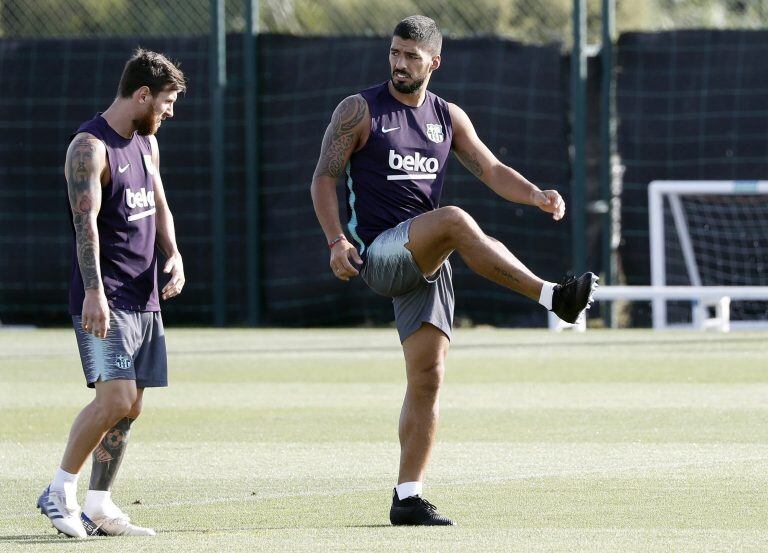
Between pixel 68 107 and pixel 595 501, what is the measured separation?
14041 millimetres

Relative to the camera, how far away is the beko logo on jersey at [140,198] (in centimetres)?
657

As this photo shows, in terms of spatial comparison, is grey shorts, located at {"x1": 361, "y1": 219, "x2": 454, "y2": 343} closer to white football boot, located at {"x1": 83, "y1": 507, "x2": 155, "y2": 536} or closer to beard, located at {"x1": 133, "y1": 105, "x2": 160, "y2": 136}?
beard, located at {"x1": 133, "y1": 105, "x2": 160, "y2": 136}

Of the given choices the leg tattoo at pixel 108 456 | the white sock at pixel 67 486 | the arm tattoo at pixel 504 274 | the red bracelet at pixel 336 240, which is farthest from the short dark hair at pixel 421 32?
the white sock at pixel 67 486

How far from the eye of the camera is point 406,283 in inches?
260

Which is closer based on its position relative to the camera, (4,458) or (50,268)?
(4,458)

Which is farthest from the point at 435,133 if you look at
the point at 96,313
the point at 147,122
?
the point at 96,313

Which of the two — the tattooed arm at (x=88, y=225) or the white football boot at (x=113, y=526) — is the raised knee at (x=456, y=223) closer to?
the tattooed arm at (x=88, y=225)

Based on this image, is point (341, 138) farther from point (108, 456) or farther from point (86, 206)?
point (108, 456)

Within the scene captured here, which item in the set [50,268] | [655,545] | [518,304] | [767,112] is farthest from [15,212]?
[655,545]

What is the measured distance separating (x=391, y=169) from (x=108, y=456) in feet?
5.48

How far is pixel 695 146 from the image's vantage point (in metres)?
18.9

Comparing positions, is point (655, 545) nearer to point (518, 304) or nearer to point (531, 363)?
point (531, 363)

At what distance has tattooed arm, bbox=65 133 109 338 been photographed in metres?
6.32

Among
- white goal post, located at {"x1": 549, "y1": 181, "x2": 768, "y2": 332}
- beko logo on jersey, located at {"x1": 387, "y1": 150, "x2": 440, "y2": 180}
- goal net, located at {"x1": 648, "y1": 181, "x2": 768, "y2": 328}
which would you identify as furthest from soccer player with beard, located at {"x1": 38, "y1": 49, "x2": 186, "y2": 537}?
goal net, located at {"x1": 648, "y1": 181, "x2": 768, "y2": 328}
